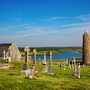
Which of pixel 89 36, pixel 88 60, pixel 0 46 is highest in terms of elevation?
pixel 89 36

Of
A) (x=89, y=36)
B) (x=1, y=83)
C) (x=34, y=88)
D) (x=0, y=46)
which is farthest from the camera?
(x=89, y=36)

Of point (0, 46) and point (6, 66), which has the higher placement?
point (0, 46)

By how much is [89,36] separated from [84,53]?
6.67 meters

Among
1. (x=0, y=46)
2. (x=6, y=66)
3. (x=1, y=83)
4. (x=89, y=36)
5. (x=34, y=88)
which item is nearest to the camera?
(x=34, y=88)

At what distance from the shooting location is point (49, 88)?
32.4ft

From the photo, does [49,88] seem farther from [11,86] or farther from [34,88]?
[11,86]

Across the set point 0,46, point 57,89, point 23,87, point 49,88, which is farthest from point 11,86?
point 0,46

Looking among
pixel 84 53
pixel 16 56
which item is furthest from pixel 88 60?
pixel 16 56

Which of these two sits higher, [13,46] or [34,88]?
[13,46]

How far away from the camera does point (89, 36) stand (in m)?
47.8

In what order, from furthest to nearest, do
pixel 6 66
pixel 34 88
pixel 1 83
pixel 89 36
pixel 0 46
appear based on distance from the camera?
pixel 89 36, pixel 0 46, pixel 6 66, pixel 1 83, pixel 34 88

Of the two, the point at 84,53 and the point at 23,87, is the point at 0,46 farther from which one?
the point at 23,87

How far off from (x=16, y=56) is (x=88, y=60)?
86.7ft

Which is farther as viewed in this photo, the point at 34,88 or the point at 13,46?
the point at 13,46
